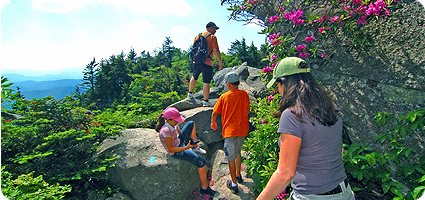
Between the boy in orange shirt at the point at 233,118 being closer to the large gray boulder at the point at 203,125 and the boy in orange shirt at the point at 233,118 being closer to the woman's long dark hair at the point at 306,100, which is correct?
the large gray boulder at the point at 203,125

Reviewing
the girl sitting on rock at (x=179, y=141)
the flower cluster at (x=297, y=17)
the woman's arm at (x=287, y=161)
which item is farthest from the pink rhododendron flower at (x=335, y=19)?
the woman's arm at (x=287, y=161)

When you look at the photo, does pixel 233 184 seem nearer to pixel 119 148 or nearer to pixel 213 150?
pixel 213 150

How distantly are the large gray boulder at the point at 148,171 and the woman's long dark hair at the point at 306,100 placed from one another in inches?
131

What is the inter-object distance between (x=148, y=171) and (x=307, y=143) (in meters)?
3.62

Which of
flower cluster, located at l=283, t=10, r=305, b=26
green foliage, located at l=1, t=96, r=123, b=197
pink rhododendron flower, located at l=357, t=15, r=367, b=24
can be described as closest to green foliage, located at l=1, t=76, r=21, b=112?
green foliage, located at l=1, t=96, r=123, b=197

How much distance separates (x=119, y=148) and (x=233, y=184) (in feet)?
8.39

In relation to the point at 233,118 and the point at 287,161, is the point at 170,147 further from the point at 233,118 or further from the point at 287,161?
the point at 287,161

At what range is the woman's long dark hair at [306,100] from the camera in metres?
1.62

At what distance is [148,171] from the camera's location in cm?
438

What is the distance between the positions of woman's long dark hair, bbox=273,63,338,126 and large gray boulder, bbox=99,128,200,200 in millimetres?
3320

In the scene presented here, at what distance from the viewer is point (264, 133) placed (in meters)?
3.91

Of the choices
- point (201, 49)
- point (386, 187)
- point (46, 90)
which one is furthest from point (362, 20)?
point (46, 90)

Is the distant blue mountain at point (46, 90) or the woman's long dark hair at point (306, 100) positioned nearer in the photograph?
the woman's long dark hair at point (306, 100)

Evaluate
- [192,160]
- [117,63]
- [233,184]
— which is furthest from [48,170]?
[117,63]
